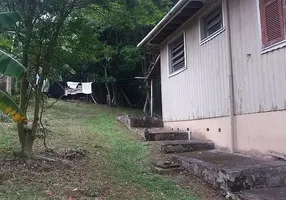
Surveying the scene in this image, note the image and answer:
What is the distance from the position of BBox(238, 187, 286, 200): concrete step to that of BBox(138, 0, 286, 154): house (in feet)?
2.97

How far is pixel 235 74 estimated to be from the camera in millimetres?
6168

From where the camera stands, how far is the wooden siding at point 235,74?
5129 mm

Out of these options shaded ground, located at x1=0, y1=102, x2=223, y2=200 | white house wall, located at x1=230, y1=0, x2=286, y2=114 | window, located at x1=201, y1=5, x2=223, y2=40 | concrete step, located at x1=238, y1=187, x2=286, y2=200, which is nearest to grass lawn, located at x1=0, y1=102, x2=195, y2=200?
shaded ground, located at x1=0, y1=102, x2=223, y2=200

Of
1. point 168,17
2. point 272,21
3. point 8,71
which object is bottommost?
point 8,71

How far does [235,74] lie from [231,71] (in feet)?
0.43

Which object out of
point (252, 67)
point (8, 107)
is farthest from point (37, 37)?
point (252, 67)

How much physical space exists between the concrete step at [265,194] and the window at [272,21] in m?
2.40

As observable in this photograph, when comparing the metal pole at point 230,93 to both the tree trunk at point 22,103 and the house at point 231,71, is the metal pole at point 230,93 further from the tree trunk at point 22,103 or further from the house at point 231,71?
the tree trunk at point 22,103

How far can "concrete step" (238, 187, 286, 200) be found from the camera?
3838mm

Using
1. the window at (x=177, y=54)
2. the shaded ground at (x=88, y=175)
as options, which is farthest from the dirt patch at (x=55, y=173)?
the window at (x=177, y=54)

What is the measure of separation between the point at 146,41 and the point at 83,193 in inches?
Result: 254

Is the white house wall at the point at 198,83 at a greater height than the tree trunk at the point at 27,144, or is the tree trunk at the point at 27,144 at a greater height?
the white house wall at the point at 198,83

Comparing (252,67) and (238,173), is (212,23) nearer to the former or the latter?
(252,67)

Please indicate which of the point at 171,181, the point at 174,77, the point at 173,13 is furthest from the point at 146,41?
the point at 171,181
